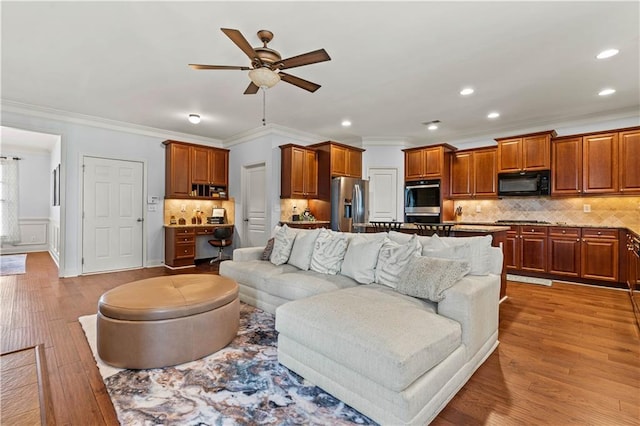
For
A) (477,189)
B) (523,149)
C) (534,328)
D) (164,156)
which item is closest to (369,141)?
(477,189)

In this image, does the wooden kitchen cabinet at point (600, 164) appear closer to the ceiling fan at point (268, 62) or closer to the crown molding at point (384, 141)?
the crown molding at point (384, 141)

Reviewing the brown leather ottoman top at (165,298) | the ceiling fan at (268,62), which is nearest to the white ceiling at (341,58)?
the ceiling fan at (268,62)

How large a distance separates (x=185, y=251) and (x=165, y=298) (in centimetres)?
405

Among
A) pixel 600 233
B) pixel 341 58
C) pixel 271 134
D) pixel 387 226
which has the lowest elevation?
pixel 600 233

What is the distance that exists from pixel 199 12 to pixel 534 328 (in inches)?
165

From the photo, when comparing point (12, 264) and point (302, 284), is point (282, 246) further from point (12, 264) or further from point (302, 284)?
point (12, 264)

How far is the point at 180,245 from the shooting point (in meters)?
6.00

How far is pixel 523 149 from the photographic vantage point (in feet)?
18.1

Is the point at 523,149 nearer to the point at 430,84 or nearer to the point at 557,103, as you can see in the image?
the point at 557,103

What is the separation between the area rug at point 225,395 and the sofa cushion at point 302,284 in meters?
0.59

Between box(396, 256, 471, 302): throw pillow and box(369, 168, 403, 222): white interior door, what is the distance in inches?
177

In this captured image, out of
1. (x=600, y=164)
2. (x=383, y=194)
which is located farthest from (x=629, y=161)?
(x=383, y=194)

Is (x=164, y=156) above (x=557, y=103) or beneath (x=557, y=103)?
beneath

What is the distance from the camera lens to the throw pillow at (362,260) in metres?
2.82
